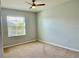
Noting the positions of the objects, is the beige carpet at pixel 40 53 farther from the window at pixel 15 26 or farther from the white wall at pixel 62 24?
the window at pixel 15 26

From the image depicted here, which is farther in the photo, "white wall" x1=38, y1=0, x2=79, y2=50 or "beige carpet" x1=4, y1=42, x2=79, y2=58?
"white wall" x1=38, y1=0, x2=79, y2=50

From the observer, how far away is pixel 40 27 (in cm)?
536

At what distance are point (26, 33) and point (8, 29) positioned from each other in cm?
116

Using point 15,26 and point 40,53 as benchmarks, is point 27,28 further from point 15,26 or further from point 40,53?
point 40,53

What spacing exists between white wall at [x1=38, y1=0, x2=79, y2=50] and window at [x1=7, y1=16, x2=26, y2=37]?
1201 millimetres

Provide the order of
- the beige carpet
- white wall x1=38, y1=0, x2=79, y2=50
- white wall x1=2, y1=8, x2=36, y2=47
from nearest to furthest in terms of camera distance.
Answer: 1. the beige carpet
2. white wall x1=38, y1=0, x2=79, y2=50
3. white wall x1=2, y1=8, x2=36, y2=47

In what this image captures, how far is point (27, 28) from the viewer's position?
16.8 ft

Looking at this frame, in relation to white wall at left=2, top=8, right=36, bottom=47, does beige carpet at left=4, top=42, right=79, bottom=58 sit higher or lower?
lower

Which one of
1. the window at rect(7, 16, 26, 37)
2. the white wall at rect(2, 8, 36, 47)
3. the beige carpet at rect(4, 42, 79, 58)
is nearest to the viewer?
the beige carpet at rect(4, 42, 79, 58)

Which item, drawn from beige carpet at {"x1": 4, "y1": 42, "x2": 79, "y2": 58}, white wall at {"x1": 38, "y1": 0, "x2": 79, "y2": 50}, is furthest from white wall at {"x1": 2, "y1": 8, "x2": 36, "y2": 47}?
beige carpet at {"x1": 4, "y1": 42, "x2": 79, "y2": 58}

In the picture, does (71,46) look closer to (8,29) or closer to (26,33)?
(26,33)

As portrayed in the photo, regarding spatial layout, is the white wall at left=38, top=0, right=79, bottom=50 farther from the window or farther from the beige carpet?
the window

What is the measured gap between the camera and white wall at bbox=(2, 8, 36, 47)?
4113mm

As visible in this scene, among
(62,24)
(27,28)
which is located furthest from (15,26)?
(62,24)
